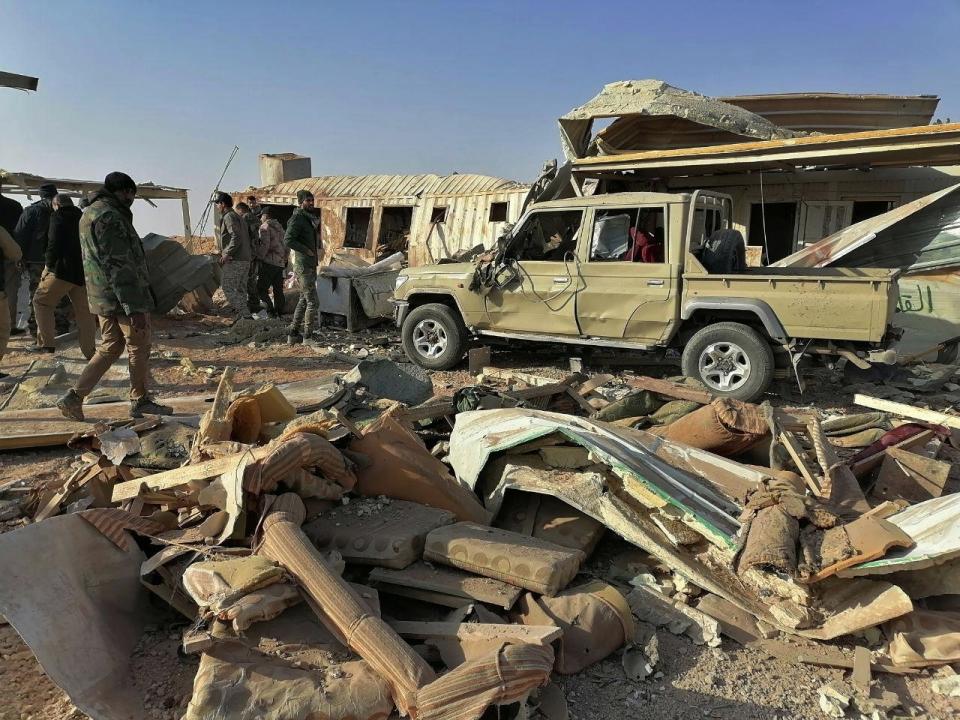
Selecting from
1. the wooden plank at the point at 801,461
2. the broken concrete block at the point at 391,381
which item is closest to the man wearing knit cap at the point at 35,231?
the broken concrete block at the point at 391,381

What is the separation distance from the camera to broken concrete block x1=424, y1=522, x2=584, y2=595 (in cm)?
280

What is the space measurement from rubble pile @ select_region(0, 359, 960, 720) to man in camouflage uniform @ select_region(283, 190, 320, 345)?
5276 millimetres

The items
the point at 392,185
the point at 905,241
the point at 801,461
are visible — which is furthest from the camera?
the point at 392,185

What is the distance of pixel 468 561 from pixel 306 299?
696 cm

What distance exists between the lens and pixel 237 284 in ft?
36.5

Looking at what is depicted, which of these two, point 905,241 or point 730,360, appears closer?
point 730,360

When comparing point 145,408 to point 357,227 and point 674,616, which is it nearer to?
point 674,616

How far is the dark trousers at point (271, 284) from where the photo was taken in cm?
1079

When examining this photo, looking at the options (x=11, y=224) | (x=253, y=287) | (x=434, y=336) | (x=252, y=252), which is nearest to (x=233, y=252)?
(x=252, y=252)

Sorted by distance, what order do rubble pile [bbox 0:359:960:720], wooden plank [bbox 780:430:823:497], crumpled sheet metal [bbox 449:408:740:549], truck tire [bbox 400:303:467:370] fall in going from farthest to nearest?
1. truck tire [bbox 400:303:467:370]
2. wooden plank [bbox 780:430:823:497]
3. crumpled sheet metal [bbox 449:408:740:549]
4. rubble pile [bbox 0:359:960:720]

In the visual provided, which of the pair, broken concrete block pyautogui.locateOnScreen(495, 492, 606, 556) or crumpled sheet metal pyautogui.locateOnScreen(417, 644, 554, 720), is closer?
crumpled sheet metal pyautogui.locateOnScreen(417, 644, 554, 720)

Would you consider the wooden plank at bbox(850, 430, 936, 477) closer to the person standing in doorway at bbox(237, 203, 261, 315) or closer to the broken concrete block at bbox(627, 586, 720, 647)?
the broken concrete block at bbox(627, 586, 720, 647)

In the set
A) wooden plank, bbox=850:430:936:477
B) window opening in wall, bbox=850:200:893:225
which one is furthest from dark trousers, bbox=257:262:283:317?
window opening in wall, bbox=850:200:893:225

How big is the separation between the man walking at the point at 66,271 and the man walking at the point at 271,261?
3.06 m
